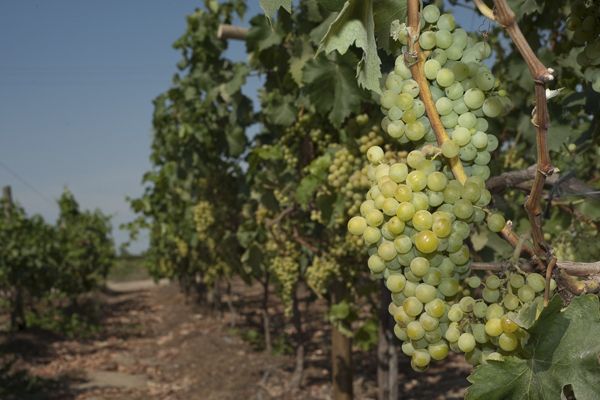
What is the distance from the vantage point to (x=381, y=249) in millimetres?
1083

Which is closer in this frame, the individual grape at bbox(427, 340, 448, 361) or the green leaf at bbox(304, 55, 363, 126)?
the individual grape at bbox(427, 340, 448, 361)

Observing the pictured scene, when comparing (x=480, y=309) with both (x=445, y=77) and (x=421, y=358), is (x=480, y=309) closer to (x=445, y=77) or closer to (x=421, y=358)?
(x=421, y=358)

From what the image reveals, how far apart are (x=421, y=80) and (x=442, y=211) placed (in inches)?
9.1

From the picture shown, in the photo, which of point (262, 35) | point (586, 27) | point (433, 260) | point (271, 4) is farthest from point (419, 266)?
point (262, 35)

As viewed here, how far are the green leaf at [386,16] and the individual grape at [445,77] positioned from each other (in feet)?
0.50

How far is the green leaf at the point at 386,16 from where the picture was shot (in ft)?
3.63

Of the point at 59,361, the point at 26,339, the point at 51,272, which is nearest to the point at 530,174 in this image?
the point at 59,361

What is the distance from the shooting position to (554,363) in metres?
0.91

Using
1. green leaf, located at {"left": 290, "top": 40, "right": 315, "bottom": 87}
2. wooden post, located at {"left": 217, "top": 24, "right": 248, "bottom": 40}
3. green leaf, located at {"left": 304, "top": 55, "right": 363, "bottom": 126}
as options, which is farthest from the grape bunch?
wooden post, located at {"left": 217, "top": 24, "right": 248, "bottom": 40}

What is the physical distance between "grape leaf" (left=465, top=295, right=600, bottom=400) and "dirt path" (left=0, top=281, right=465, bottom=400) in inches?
248

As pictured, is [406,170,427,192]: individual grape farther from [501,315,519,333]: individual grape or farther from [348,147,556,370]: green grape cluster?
[501,315,519,333]: individual grape

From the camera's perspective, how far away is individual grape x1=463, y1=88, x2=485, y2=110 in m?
1.05

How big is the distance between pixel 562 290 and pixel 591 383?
17 centimetres

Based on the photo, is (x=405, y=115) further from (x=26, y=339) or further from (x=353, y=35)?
(x=26, y=339)
